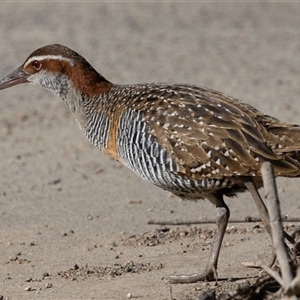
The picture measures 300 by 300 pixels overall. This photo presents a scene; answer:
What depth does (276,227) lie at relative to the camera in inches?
221

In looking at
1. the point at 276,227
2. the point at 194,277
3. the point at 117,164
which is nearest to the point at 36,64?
the point at 194,277

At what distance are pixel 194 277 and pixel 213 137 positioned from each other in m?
1.14

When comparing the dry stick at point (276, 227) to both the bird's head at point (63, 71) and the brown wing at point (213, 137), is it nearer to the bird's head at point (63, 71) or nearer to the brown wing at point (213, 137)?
the brown wing at point (213, 137)

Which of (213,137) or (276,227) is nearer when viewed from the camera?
(276,227)

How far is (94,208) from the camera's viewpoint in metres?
10.3

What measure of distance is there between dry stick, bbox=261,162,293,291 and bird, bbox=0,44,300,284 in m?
1.60

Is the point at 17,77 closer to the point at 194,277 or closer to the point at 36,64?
the point at 36,64

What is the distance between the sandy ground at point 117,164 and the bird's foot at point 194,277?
64 millimetres

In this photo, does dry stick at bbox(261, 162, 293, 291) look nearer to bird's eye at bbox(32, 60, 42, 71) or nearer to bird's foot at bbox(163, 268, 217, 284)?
bird's foot at bbox(163, 268, 217, 284)

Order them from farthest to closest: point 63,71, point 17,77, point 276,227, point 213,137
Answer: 1. point 17,77
2. point 63,71
3. point 213,137
4. point 276,227

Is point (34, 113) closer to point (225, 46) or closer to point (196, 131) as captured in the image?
point (225, 46)

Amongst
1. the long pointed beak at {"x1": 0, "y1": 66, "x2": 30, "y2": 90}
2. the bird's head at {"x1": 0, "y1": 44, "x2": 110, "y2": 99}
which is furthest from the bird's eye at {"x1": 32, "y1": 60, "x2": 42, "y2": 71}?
the long pointed beak at {"x1": 0, "y1": 66, "x2": 30, "y2": 90}

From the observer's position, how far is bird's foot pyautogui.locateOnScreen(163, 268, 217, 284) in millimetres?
7445

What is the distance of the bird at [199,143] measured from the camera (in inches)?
290
